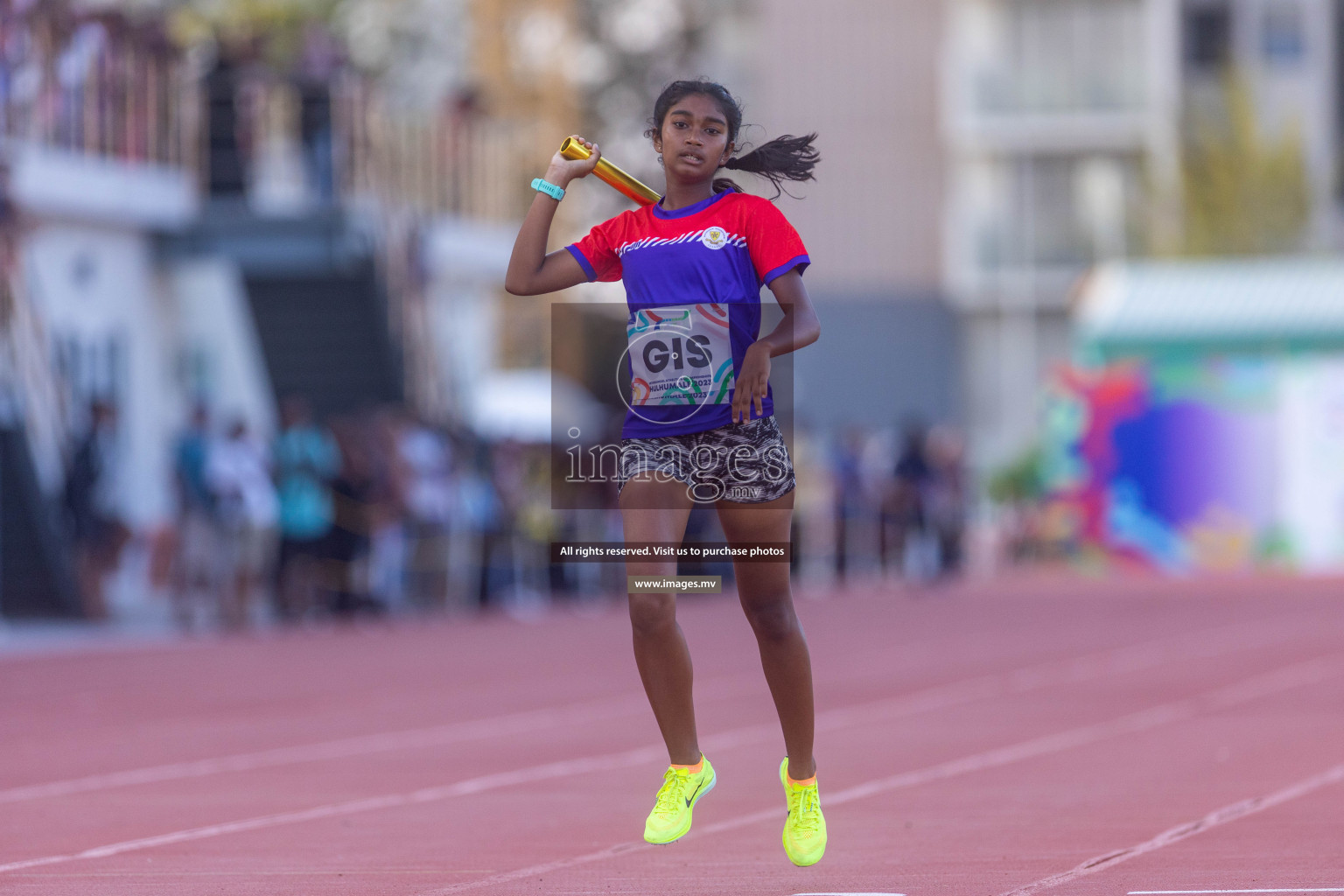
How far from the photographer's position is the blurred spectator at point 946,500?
28.8 meters

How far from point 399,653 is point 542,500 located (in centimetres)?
743

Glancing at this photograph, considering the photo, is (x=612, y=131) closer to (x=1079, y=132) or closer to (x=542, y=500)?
(x=1079, y=132)

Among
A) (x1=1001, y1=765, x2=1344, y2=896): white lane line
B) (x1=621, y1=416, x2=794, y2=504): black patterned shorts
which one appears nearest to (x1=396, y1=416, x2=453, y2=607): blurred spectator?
(x1=1001, y1=765, x2=1344, y2=896): white lane line

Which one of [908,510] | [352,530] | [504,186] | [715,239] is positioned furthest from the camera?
[504,186]

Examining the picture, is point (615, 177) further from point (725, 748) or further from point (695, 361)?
point (725, 748)

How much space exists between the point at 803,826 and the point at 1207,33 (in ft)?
150

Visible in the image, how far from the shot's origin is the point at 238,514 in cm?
1938

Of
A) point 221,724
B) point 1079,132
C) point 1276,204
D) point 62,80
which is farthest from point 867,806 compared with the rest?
point 1079,132

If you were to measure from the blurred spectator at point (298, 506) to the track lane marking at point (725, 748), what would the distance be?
818cm

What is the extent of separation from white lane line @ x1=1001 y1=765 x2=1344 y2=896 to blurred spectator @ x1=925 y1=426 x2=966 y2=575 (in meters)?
19.2

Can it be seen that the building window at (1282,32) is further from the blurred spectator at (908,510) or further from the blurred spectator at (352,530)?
the blurred spectator at (352,530)

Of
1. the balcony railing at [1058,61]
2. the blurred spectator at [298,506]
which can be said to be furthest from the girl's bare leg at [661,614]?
the balcony railing at [1058,61]

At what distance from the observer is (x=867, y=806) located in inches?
333

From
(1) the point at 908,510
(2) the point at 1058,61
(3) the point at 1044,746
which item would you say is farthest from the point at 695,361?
(2) the point at 1058,61
